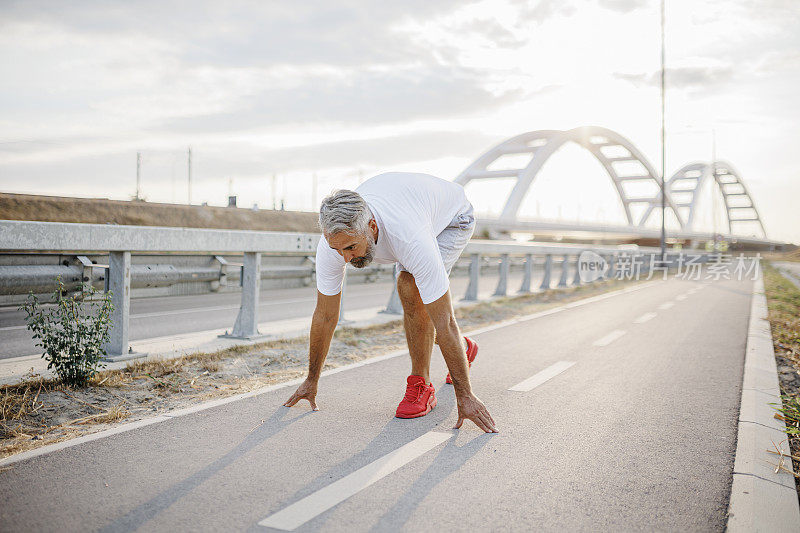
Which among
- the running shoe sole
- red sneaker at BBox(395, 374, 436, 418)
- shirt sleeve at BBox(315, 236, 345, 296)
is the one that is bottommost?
the running shoe sole

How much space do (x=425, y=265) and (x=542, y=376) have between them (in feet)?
7.43

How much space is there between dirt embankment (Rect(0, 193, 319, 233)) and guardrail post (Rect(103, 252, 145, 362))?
759 inches

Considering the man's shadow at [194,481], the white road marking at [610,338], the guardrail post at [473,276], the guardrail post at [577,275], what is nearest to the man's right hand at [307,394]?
the man's shadow at [194,481]

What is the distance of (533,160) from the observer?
48.9 m

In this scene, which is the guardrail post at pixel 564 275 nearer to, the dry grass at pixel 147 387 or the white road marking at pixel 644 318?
the white road marking at pixel 644 318

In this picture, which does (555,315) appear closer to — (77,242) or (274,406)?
(274,406)

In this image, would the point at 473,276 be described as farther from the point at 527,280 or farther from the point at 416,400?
the point at 416,400

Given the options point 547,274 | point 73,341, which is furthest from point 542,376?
point 547,274

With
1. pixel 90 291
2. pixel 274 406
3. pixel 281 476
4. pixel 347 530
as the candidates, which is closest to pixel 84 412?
pixel 90 291

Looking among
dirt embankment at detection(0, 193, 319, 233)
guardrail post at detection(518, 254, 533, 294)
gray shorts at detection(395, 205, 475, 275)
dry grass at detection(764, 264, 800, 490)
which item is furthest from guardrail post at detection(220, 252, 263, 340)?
dirt embankment at detection(0, 193, 319, 233)

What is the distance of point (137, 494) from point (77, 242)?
214 centimetres

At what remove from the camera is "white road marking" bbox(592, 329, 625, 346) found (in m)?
6.70

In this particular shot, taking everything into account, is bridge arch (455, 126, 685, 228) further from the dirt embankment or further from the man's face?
the man's face

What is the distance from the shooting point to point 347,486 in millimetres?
2473
